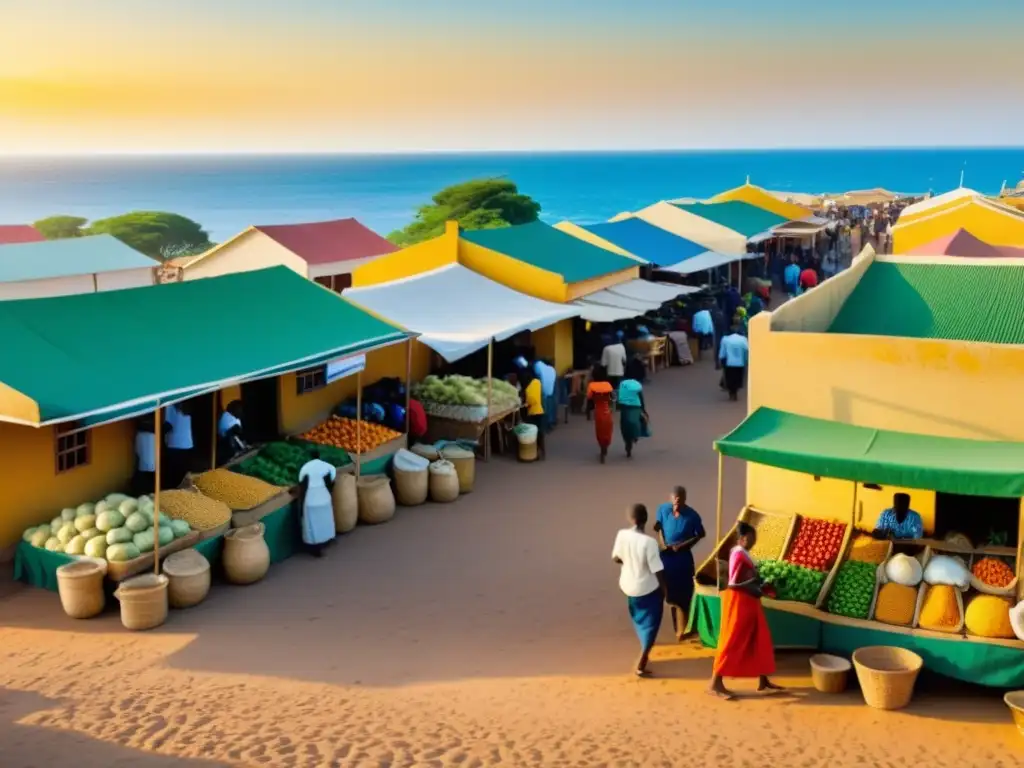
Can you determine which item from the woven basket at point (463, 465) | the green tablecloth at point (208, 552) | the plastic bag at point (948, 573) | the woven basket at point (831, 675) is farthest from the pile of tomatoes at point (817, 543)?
the green tablecloth at point (208, 552)

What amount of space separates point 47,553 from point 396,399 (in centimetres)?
582

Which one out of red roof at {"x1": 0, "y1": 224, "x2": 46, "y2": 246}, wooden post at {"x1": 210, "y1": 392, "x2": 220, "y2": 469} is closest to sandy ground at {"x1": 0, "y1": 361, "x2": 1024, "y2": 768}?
wooden post at {"x1": 210, "y1": 392, "x2": 220, "y2": 469}

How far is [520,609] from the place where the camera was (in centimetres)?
1071

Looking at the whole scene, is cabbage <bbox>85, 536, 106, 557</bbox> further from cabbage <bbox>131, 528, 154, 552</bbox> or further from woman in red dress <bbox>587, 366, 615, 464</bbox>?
woman in red dress <bbox>587, 366, 615, 464</bbox>

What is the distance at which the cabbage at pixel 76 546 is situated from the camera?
10.6m

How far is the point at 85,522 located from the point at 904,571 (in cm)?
738

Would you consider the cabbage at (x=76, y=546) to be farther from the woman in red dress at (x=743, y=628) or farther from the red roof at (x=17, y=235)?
the red roof at (x=17, y=235)

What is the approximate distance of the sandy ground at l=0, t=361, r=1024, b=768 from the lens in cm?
780

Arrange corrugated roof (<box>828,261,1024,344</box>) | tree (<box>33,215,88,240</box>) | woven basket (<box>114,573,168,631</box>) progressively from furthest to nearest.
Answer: tree (<box>33,215,88,240</box>) → corrugated roof (<box>828,261,1024,344</box>) → woven basket (<box>114,573,168,631</box>)

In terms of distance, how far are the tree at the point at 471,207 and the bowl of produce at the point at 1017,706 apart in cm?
5921

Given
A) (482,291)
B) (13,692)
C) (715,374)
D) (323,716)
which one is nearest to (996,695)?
(323,716)

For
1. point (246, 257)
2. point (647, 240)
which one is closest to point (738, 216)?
point (647, 240)

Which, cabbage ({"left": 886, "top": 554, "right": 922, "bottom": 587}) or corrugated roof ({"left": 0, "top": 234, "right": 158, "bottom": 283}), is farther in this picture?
corrugated roof ({"left": 0, "top": 234, "right": 158, "bottom": 283})

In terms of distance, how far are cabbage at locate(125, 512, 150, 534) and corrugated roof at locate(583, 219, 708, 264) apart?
17.2 metres
